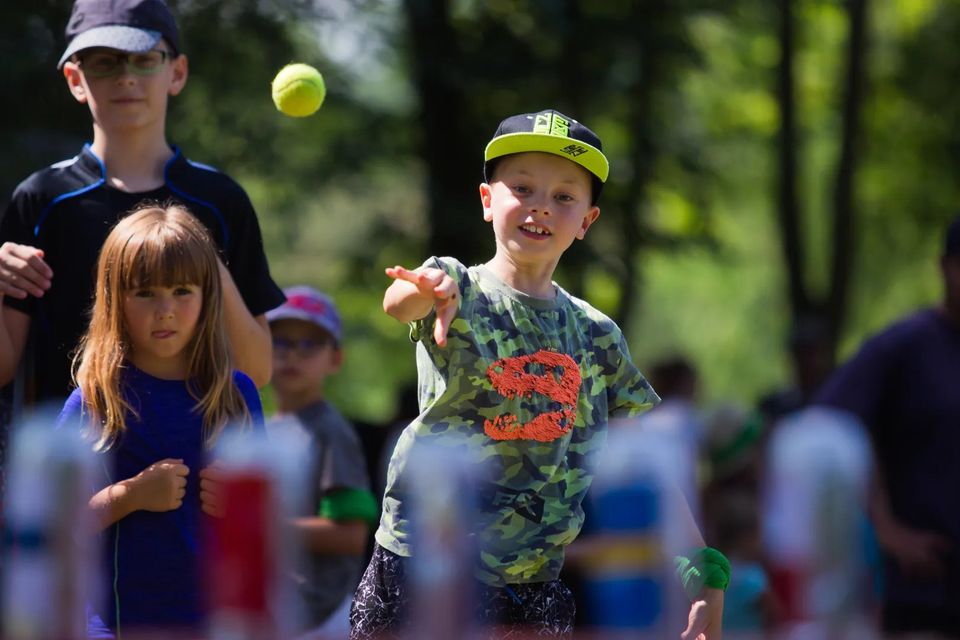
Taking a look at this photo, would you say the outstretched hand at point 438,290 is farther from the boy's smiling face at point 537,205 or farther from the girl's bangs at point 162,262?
the girl's bangs at point 162,262

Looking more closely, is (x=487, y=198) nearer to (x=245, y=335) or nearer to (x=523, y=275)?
(x=523, y=275)

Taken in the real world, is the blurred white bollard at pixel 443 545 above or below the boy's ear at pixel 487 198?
below

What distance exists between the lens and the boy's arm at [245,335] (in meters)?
4.02

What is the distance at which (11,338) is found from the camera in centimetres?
413

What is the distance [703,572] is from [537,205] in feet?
3.15

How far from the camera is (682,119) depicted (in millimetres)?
13930

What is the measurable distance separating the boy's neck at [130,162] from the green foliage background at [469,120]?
4980 millimetres

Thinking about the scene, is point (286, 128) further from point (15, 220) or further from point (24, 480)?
point (24, 480)

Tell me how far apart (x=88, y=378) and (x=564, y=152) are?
127cm

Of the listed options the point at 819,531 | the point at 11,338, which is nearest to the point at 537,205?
the point at 11,338

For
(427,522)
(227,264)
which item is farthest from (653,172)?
(427,522)

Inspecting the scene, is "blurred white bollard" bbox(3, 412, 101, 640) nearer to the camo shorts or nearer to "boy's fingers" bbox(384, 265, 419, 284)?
"boy's fingers" bbox(384, 265, 419, 284)

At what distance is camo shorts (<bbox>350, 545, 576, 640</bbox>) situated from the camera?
365 centimetres

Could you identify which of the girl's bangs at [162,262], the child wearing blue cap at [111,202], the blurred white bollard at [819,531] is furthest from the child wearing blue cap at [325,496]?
the blurred white bollard at [819,531]
